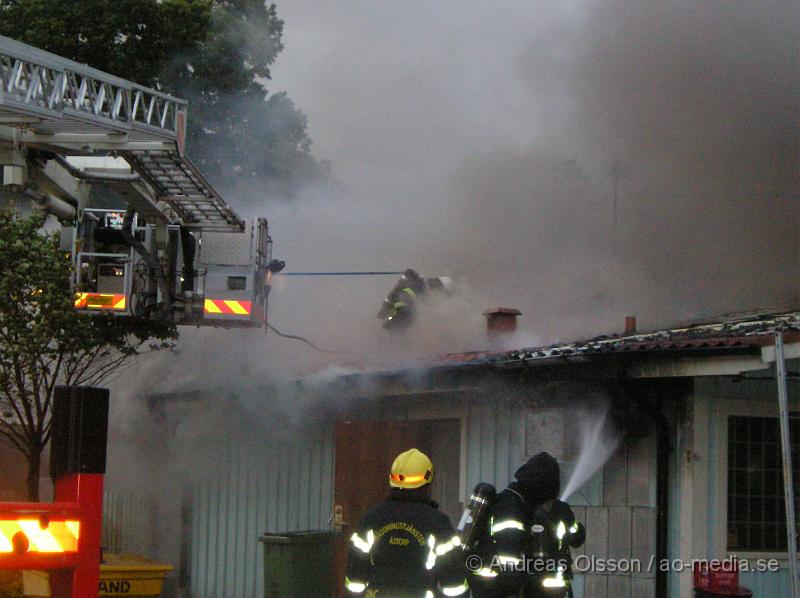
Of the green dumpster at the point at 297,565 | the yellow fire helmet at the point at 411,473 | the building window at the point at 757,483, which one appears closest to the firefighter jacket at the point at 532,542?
the yellow fire helmet at the point at 411,473

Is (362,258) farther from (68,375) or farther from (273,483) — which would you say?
(68,375)

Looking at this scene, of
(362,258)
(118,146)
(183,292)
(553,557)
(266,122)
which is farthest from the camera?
(266,122)

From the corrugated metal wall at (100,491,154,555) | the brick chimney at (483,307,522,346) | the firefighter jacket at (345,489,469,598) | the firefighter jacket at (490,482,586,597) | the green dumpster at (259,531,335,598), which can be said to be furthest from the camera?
the corrugated metal wall at (100,491,154,555)

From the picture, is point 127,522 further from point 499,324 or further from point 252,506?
point 499,324

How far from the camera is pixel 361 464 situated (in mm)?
10070

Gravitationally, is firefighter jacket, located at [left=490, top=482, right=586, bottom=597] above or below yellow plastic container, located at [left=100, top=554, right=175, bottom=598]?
A: above

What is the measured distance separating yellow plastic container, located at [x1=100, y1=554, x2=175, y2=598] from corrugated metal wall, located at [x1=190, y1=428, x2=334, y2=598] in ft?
4.20

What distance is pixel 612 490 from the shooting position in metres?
7.55

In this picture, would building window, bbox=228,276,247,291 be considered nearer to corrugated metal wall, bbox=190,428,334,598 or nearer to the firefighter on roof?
corrugated metal wall, bbox=190,428,334,598

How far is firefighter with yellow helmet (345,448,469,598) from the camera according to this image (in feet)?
15.9

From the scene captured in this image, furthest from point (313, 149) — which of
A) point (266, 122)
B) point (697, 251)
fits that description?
point (697, 251)

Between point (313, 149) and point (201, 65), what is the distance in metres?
2.49

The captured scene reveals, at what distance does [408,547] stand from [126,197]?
5.24 m

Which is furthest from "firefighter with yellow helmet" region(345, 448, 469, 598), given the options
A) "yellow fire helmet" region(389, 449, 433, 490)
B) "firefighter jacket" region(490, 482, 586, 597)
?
"firefighter jacket" region(490, 482, 586, 597)
